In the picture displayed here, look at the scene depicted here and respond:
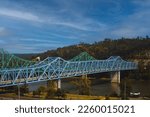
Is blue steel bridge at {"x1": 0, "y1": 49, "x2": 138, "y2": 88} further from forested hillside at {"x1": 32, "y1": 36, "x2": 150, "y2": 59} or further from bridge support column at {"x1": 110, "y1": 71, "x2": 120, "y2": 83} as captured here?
forested hillside at {"x1": 32, "y1": 36, "x2": 150, "y2": 59}

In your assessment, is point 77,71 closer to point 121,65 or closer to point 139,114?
point 121,65

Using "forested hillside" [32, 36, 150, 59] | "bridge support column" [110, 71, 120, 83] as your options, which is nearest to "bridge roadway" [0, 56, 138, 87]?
"bridge support column" [110, 71, 120, 83]

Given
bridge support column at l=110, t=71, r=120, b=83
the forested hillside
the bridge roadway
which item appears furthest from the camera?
the forested hillside

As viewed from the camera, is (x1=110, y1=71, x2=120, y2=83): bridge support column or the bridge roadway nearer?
the bridge roadway

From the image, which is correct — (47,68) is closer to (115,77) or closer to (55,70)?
(55,70)

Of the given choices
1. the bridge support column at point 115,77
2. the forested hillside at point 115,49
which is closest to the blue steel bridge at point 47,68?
the bridge support column at point 115,77

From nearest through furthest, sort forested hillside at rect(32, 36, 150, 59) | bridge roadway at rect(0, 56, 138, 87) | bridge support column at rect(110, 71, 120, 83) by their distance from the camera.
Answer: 1. bridge roadway at rect(0, 56, 138, 87)
2. bridge support column at rect(110, 71, 120, 83)
3. forested hillside at rect(32, 36, 150, 59)

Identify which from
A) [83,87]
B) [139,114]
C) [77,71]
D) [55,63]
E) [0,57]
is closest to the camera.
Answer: [139,114]

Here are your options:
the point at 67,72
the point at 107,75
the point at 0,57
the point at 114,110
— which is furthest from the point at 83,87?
the point at 107,75
